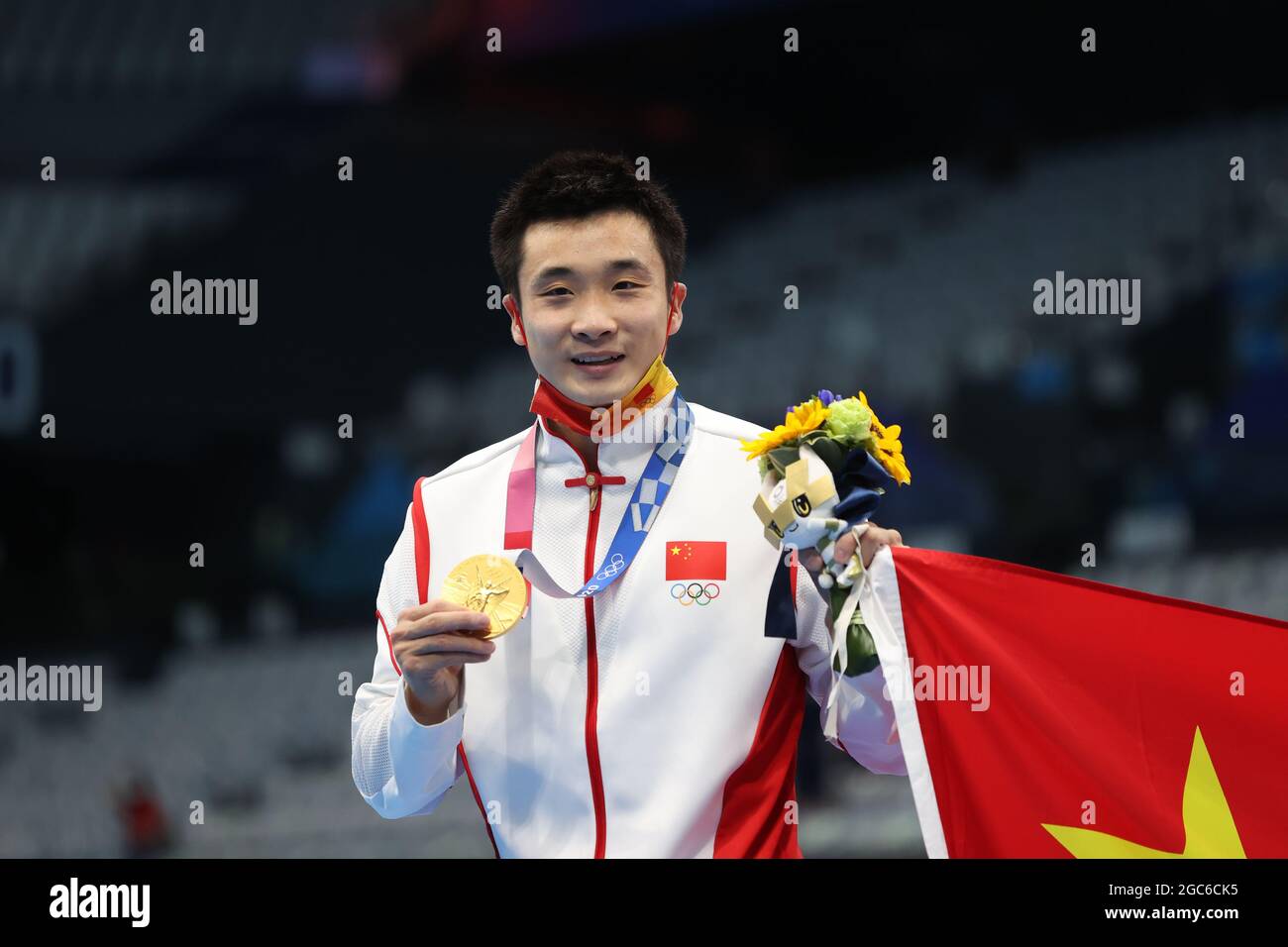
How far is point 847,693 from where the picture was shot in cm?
248

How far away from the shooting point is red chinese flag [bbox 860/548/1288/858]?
2.43 meters

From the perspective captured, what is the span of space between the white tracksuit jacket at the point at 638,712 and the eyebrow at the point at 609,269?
0.26m

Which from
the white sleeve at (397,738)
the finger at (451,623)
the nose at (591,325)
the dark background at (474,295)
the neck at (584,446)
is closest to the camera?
the finger at (451,623)

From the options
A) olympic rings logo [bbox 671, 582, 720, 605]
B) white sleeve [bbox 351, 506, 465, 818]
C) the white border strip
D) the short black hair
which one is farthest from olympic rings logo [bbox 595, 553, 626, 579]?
the short black hair

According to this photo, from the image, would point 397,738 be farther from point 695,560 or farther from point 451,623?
point 695,560

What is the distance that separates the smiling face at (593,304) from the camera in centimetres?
267

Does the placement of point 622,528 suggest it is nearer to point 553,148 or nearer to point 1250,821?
point 1250,821

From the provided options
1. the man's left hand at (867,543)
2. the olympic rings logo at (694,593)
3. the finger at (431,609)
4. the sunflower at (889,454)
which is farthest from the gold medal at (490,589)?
the sunflower at (889,454)

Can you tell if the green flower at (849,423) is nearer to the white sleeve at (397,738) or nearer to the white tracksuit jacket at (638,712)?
the white tracksuit jacket at (638,712)

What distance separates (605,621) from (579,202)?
78 centimetres

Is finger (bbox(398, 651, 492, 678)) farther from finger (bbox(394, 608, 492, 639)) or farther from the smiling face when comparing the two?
the smiling face

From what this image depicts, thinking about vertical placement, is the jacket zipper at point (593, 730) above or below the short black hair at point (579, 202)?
below

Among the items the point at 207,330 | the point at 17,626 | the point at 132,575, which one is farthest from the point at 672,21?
the point at 17,626

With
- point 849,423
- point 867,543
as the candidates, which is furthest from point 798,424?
point 867,543
